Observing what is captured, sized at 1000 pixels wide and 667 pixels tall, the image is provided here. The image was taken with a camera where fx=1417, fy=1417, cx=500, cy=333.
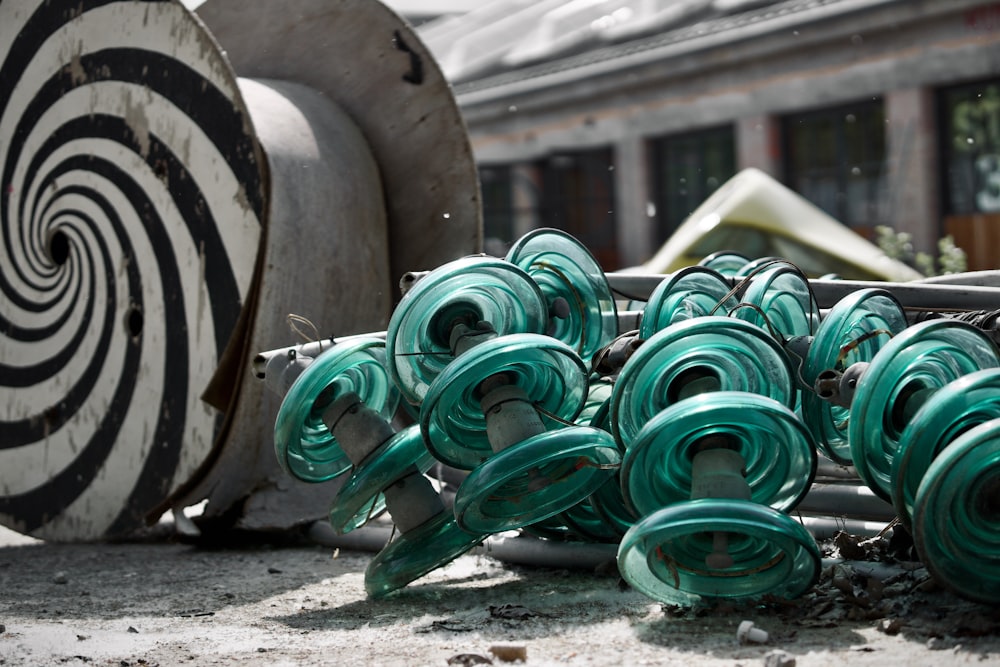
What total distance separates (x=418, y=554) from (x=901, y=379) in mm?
1212

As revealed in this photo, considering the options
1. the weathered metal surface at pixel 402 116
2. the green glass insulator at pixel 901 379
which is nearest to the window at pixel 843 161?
the weathered metal surface at pixel 402 116

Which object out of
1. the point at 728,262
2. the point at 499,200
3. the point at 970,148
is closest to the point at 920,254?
the point at 728,262

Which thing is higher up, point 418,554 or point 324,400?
point 324,400

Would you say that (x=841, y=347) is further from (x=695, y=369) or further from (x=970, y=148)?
(x=970, y=148)

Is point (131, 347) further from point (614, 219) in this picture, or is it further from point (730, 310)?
point (614, 219)

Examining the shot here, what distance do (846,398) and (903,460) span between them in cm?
27

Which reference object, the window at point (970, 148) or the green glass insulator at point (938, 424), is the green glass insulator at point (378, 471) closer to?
the green glass insulator at point (938, 424)

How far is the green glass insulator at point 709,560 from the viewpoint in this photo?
277cm

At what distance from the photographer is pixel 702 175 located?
13.2m

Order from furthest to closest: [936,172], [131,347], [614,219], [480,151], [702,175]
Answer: [480,151]
[614,219]
[702,175]
[936,172]
[131,347]

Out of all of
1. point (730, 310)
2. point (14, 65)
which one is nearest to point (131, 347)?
point (14, 65)

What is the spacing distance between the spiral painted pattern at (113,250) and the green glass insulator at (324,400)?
835 millimetres

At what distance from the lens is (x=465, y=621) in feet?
10.3

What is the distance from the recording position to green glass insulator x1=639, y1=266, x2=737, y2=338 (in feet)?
12.4
